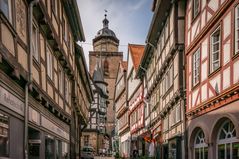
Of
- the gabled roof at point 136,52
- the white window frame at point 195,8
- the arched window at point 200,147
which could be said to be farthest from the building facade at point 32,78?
the gabled roof at point 136,52

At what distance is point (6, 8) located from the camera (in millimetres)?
9070

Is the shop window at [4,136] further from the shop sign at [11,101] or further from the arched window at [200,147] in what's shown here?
the arched window at [200,147]

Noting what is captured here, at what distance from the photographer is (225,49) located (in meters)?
12.4

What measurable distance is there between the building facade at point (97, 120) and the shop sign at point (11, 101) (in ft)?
176

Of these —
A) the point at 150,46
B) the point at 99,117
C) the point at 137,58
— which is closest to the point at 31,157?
the point at 150,46

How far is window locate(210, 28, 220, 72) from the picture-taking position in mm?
13599

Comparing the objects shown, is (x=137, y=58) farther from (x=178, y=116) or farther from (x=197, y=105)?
(x=197, y=105)

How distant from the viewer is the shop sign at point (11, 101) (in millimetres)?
8798

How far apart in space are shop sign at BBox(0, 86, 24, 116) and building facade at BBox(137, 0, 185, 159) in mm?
9188

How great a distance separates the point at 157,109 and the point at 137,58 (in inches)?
593

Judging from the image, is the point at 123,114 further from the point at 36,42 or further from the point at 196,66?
the point at 36,42

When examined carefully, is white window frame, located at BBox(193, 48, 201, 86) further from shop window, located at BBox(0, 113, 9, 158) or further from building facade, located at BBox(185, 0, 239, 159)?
shop window, located at BBox(0, 113, 9, 158)

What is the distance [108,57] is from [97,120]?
23.0 meters

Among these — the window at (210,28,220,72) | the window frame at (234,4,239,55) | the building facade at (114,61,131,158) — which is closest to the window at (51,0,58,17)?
the window at (210,28,220,72)
